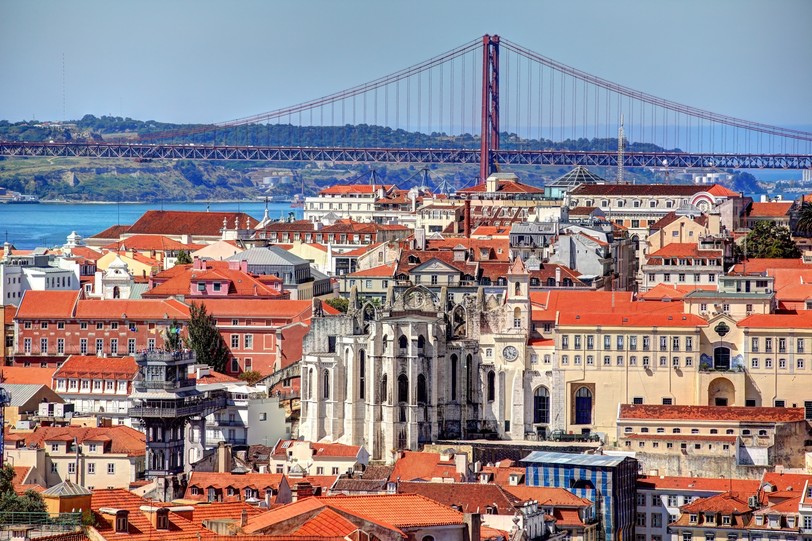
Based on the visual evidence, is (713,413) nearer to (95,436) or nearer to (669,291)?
(669,291)

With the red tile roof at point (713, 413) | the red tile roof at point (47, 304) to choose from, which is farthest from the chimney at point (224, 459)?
Result: the red tile roof at point (47, 304)

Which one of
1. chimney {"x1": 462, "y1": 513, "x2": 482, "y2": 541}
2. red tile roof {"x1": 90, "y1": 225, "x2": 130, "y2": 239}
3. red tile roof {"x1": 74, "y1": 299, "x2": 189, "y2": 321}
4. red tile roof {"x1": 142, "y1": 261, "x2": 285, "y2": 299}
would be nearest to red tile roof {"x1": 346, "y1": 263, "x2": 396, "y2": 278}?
red tile roof {"x1": 142, "y1": 261, "x2": 285, "y2": 299}

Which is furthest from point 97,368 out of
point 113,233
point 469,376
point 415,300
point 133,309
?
point 113,233

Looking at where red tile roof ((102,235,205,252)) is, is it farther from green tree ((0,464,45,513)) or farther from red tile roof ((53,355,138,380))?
green tree ((0,464,45,513))

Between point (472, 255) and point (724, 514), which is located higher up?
point (472, 255)

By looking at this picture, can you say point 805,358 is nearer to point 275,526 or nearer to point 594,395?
point 594,395

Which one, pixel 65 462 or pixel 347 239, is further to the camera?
pixel 347 239

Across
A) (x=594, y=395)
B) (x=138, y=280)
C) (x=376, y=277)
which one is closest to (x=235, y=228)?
(x=138, y=280)

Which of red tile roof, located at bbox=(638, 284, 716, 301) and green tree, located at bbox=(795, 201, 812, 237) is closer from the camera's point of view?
red tile roof, located at bbox=(638, 284, 716, 301)
